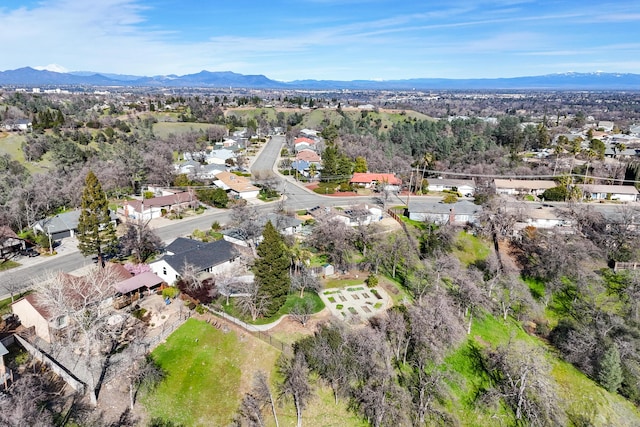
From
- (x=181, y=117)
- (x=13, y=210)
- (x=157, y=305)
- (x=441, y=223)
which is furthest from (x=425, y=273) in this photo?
(x=181, y=117)

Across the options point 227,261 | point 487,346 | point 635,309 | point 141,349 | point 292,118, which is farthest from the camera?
point 292,118

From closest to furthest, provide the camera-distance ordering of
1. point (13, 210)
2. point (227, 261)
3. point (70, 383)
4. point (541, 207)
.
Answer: point (70, 383)
point (227, 261)
point (13, 210)
point (541, 207)

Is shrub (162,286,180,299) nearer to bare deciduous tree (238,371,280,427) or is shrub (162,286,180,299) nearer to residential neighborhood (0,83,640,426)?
residential neighborhood (0,83,640,426)

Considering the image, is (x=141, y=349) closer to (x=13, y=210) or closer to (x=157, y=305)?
(x=157, y=305)

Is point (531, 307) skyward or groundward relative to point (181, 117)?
groundward

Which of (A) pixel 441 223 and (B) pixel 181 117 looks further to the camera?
(B) pixel 181 117

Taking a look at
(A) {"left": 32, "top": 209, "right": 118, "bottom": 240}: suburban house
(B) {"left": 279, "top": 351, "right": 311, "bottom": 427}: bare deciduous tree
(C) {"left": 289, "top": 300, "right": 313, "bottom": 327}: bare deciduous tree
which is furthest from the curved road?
(B) {"left": 279, "top": 351, "right": 311, "bottom": 427}: bare deciduous tree

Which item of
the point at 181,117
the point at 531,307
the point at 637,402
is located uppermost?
the point at 181,117

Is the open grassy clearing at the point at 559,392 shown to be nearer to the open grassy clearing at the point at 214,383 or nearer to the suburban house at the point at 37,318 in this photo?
the open grassy clearing at the point at 214,383
